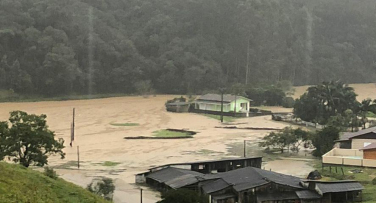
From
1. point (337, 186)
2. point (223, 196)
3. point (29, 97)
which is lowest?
point (223, 196)

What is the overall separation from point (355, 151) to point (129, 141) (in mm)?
14406

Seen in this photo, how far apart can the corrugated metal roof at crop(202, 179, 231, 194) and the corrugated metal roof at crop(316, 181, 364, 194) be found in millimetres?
2974

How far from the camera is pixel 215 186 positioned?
1795 centimetres

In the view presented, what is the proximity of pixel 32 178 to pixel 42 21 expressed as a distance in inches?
2364

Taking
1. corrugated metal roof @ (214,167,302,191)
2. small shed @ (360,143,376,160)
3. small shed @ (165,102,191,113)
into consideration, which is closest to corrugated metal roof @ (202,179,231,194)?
corrugated metal roof @ (214,167,302,191)

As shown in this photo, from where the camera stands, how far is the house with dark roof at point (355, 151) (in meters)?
22.1

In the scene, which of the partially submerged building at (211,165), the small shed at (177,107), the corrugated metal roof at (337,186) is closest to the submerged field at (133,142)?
the small shed at (177,107)

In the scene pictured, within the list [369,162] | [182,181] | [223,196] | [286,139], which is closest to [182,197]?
[223,196]

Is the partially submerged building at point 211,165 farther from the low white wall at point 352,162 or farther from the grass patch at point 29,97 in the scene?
the grass patch at point 29,97

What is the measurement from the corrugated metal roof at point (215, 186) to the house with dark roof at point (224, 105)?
3100cm

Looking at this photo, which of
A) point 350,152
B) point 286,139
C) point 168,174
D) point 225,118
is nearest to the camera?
point 168,174

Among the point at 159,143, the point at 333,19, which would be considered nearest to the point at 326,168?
the point at 159,143

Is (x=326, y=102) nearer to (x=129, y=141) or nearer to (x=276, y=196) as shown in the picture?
(x=129, y=141)

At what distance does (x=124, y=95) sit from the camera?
6950 centimetres
